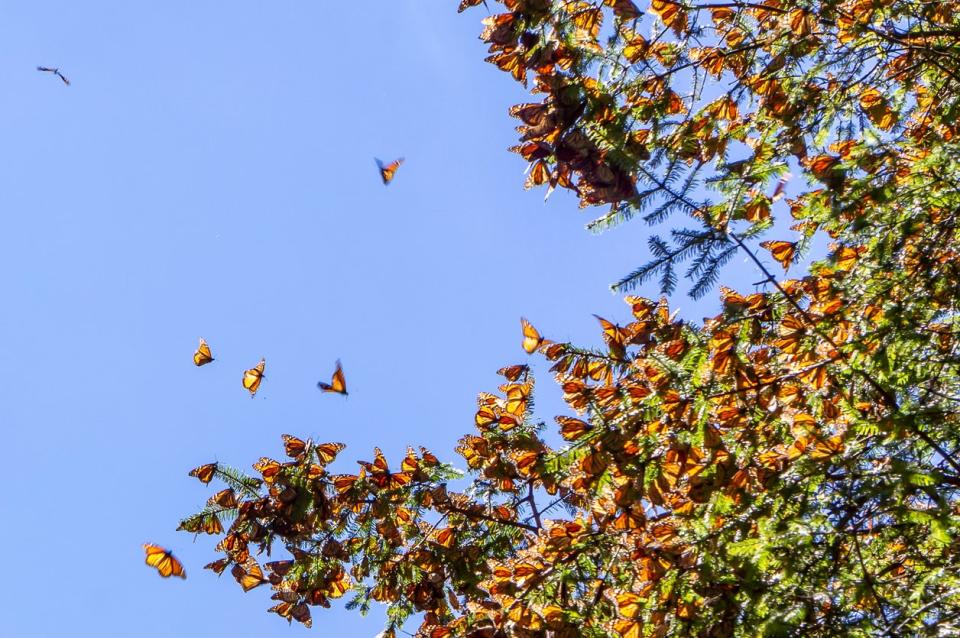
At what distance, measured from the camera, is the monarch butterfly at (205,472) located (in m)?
3.72

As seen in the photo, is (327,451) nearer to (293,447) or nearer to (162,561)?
(293,447)

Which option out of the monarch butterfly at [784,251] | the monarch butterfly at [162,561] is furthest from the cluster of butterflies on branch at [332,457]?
the monarch butterfly at [784,251]

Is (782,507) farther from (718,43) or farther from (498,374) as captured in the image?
(718,43)

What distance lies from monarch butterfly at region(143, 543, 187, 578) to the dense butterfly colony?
0.02 meters

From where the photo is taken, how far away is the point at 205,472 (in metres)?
3.74

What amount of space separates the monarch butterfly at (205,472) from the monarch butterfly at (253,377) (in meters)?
0.87

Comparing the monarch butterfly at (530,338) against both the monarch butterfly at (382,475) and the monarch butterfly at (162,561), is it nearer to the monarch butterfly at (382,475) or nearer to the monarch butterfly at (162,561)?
the monarch butterfly at (382,475)

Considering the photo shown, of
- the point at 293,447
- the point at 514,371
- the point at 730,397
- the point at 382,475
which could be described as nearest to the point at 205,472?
the point at 293,447

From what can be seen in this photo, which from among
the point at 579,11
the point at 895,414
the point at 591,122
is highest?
the point at 579,11

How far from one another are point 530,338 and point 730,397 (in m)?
1.00

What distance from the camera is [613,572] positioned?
124 inches

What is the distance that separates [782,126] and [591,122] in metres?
1.33

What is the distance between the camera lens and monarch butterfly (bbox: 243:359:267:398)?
4590 millimetres

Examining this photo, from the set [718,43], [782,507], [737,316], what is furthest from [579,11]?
[782,507]
